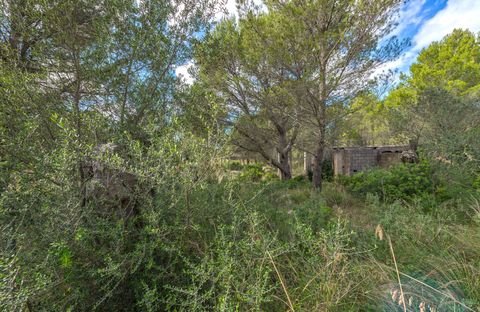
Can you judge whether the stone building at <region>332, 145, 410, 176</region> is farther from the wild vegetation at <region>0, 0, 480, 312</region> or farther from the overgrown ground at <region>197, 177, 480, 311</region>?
the overgrown ground at <region>197, 177, 480, 311</region>

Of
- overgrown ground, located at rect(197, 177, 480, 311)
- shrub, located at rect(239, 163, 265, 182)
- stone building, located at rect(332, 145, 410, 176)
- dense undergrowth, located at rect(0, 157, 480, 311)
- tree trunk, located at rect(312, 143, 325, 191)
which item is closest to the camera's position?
dense undergrowth, located at rect(0, 157, 480, 311)

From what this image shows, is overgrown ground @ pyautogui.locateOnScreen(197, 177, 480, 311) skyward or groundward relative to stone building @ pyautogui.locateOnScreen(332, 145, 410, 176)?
groundward

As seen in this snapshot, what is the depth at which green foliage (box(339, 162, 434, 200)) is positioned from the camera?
4172mm

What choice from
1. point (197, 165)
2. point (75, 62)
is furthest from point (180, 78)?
point (197, 165)

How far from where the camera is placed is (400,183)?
4410 millimetres

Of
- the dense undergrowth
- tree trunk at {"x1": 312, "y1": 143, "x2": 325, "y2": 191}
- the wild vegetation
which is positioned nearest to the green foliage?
tree trunk at {"x1": 312, "y1": 143, "x2": 325, "y2": 191}

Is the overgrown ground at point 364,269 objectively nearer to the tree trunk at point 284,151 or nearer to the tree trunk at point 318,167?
the tree trunk at point 318,167

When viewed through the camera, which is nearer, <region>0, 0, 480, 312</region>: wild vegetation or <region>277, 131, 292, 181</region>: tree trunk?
<region>0, 0, 480, 312</region>: wild vegetation

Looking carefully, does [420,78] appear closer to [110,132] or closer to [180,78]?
[180,78]

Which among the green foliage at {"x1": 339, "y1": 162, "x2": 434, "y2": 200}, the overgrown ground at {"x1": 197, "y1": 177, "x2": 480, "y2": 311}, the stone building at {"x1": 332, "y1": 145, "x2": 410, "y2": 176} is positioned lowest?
the overgrown ground at {"x1": 197, "y1": 177, "x2": 480, "y2": 311}

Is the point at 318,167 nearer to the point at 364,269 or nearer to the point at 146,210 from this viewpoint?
the point at 364,269

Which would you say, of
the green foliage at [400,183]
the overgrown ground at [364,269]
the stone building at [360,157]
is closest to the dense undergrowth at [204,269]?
the overgrown ground at [364,269]

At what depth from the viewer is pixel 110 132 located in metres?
1.62

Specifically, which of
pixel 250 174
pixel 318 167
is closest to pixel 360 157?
pixel 318 167
